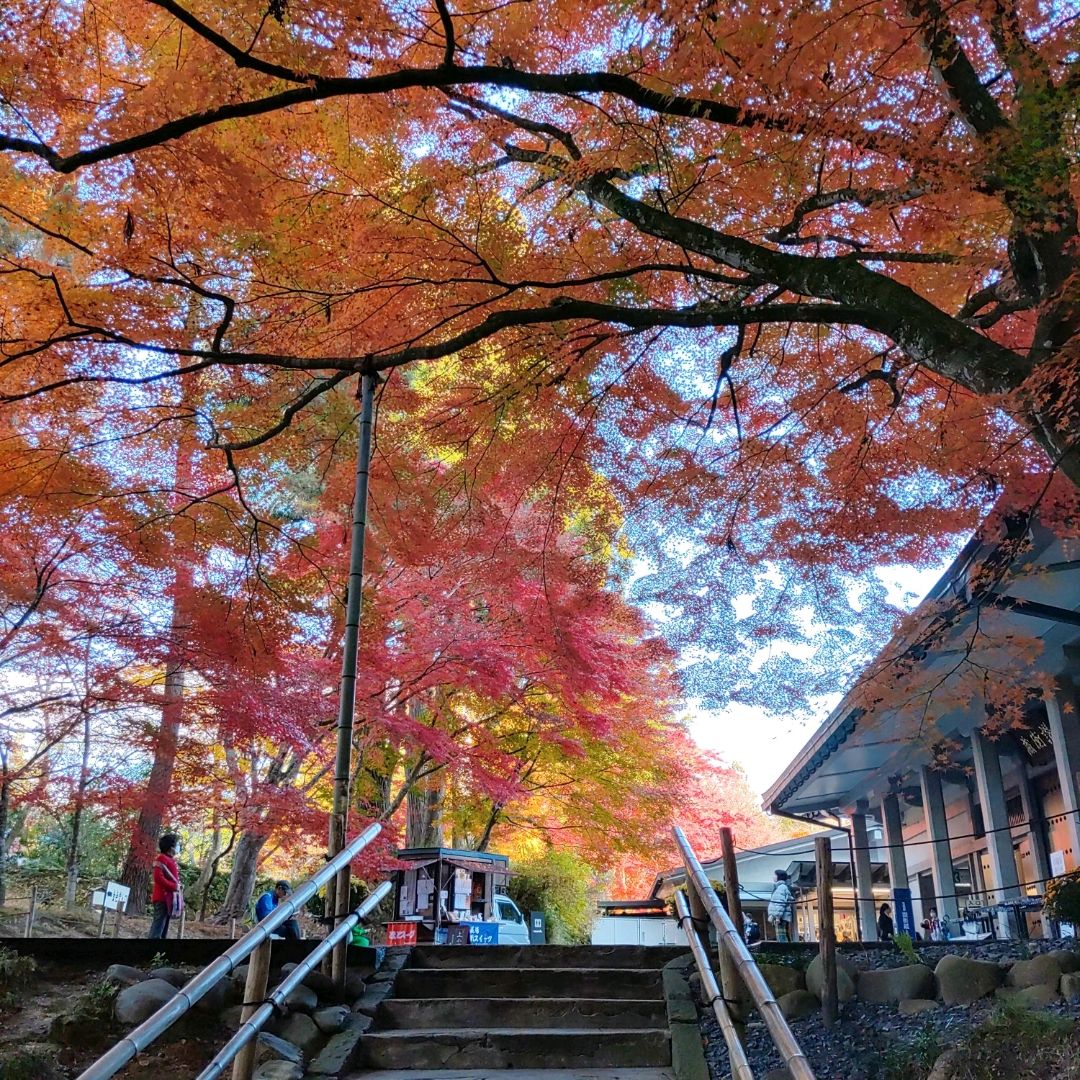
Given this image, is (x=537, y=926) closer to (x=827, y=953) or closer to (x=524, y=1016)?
(x=827, y=953)

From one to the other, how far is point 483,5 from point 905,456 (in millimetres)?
5578

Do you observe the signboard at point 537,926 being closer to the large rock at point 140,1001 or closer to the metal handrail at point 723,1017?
the large rock at point 140,1001

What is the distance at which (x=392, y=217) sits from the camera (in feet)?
24.1

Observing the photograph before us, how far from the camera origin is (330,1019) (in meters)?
5.13

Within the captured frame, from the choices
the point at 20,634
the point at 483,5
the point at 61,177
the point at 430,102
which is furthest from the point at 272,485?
the point at 483,5

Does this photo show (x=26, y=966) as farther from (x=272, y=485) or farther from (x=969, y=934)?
(x=969, y=934)

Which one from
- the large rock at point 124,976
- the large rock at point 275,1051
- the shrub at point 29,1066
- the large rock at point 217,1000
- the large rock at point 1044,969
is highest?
the large rock at point 1044,969

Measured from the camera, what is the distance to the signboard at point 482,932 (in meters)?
16.1

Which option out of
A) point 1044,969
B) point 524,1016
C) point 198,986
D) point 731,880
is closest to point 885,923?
point 1044,969

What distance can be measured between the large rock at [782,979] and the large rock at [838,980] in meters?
0.08

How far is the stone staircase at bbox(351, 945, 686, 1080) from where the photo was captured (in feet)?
16.4

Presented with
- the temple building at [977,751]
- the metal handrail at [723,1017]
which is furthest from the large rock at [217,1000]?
the temple building at [977,751]

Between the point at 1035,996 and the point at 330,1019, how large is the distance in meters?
4.65

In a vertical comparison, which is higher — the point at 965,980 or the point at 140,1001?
the point at 965,980
